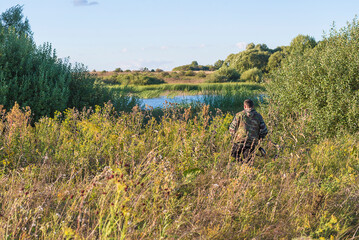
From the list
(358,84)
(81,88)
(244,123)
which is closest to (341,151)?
(244,123)

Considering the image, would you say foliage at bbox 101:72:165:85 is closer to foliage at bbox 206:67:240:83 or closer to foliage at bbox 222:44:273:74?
foliage at bbox 206:67:240:83

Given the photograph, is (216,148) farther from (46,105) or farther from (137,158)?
(46,105)

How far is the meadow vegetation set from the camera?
4.05 m

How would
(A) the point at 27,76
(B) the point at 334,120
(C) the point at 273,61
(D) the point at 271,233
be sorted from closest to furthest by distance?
(D) the point at 271,233 < (B) the point at 334,120 < (A) the point at 27,76 < (C) the point at 273,61

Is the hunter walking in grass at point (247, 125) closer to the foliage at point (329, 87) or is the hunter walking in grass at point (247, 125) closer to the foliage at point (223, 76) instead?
the foliage at point (329, 87)

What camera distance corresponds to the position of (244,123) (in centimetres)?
716

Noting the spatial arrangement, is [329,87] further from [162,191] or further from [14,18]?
[14,18]

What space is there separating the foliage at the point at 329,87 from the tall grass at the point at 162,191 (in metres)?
2.17

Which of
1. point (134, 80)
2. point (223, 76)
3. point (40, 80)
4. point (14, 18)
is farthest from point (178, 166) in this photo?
point (223, 76)

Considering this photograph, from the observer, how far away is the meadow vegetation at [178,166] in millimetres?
4047

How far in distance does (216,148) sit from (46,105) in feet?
24.0

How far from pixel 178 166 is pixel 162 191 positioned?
1.82 meters

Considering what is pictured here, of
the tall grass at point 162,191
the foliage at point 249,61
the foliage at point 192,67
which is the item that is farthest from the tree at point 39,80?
the foliage at point 192,67

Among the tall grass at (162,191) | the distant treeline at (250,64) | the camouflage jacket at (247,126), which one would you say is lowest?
the tall grass at (162,191)
